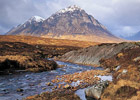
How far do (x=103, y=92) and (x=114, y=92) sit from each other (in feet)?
3.77

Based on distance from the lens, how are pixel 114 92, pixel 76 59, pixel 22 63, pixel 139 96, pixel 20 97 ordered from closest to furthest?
1. pixel 139 96
2. pixel 114 92
3. pixel 20 97
4. pixel 22 63
5. pixel 76 59

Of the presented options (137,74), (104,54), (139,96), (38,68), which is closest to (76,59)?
(104,54)

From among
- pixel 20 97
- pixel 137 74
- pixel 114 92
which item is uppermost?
pixel 137 74

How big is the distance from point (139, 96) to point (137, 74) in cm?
467

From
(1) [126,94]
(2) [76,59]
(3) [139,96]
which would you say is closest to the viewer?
(3) [139,96]

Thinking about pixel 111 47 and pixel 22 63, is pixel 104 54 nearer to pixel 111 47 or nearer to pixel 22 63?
pixel 111 47

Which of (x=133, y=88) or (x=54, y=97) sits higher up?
(x=133, y=88)

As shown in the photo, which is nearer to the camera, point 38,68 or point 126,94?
point 126,94

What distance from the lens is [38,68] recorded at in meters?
33.5

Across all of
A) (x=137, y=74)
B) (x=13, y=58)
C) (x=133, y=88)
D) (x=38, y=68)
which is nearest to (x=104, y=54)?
(x=38, y=68)

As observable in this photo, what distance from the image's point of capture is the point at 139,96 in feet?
37.8

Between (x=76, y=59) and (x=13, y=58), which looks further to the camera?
(x=76, y=59)

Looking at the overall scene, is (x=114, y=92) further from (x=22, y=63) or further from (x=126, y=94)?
(x=22, y=63)

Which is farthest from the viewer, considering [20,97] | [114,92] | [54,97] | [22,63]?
[22,63]
